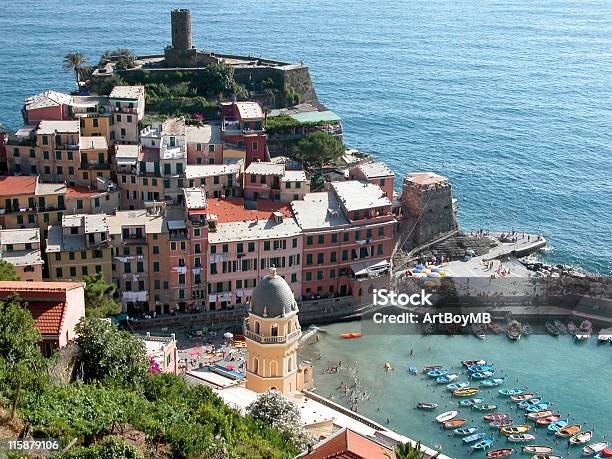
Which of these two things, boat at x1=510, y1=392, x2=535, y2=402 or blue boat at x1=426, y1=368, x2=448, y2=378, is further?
blue boat at x1=426, y1=368, x2=448, y2=378

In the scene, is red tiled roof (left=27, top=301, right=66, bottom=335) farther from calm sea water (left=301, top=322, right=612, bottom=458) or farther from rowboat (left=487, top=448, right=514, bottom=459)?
rowboat (left=487, top=448, right=514, bottom=459)

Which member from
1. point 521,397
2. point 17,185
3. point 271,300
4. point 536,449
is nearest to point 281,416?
point 271,300

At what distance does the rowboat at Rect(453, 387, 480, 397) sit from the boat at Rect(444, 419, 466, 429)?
3609 mm

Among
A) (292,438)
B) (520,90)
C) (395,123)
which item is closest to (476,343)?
(292,438)

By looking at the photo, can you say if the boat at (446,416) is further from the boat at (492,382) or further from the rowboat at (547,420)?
the rowboat at (547,420)

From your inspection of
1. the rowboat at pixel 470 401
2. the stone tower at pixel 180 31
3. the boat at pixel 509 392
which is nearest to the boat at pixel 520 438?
the rowboat at pixel 470 401

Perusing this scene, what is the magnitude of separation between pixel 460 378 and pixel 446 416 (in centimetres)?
613

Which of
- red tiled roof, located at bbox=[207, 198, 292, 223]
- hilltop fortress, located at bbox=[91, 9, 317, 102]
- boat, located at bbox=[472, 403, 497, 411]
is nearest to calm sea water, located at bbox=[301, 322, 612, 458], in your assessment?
boat, located at bbox=[472, 403, 497, 411]

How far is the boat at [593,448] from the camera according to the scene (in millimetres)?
66750

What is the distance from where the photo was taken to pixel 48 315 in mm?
46188

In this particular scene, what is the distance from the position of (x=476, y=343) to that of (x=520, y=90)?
9769cm

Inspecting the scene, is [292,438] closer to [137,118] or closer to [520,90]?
[137,118]

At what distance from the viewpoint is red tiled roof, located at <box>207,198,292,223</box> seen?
8225 centimetres

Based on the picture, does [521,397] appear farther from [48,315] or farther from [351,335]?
[48,315]
